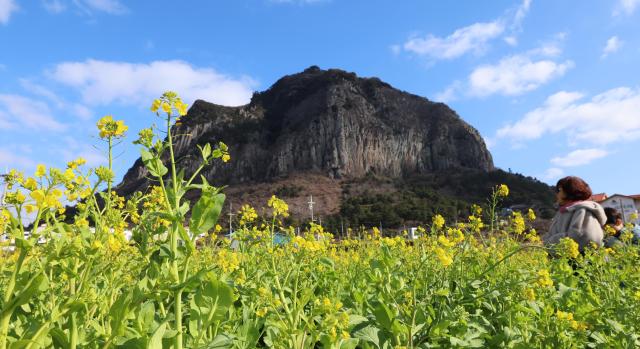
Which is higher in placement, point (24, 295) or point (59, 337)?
point (24, 295)

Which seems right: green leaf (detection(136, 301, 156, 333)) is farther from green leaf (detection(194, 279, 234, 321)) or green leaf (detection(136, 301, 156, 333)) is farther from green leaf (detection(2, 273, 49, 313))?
green leaf (detection(2, 273, 49, 313))

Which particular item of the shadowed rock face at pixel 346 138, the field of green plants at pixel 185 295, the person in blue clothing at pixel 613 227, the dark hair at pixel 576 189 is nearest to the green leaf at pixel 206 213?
the field of green plants at pixel 185 295

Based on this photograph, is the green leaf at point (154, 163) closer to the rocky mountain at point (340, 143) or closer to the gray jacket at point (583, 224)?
the gray jacket at point (583, 224)

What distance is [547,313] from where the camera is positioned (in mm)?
2148

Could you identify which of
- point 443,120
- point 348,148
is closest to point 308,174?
point 348,148

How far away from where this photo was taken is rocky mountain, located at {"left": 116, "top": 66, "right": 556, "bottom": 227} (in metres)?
80.6

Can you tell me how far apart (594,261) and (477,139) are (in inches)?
3558

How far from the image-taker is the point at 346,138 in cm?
8388

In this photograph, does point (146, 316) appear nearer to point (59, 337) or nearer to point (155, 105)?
point (59, 337)

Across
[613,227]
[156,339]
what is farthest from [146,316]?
[613,227]

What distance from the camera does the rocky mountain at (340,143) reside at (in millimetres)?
80625

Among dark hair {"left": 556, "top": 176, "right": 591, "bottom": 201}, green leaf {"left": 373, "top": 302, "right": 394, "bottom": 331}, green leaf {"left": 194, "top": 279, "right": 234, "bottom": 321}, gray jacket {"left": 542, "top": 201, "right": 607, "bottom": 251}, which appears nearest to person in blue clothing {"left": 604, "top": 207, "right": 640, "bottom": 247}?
gray jacket {"left": 542, "top": 201, "right": 607, "bottom": 251}

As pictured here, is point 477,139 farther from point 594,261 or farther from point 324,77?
point 594,261

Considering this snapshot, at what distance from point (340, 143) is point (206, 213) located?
81.7m
